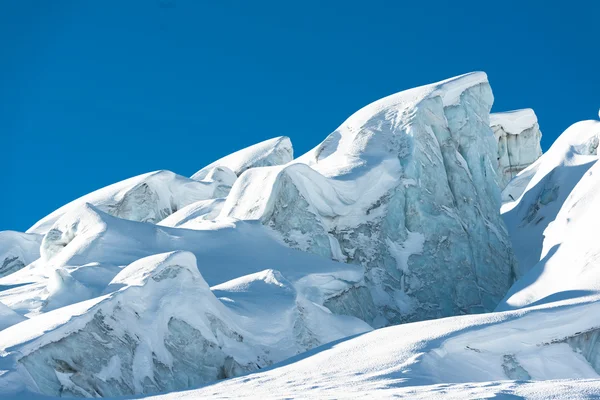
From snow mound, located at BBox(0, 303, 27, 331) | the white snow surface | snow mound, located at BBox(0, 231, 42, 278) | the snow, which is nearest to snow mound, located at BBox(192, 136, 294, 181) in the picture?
snow mound, located at BBox(0, 231, 42, 278)

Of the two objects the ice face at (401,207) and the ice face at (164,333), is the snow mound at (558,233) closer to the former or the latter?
the ice face at (401,207)

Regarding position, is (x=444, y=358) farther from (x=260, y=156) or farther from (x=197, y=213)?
(x=260, y=156)

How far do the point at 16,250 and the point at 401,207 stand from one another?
1703cm

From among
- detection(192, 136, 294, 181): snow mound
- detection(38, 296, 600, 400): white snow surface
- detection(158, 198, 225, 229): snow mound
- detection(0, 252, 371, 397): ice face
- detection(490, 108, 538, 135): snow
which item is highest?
detection(192, 136, 294, 181): snow mound

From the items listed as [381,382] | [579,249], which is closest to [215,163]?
[579,249]

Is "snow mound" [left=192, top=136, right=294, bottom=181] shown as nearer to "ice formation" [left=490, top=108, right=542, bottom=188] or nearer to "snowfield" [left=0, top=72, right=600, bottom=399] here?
"snowfield" [left=0, top=72, right=600, bottom=399]

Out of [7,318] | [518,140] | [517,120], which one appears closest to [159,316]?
[7,318]

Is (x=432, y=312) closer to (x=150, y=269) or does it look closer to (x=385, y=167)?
(x=385, y=167)

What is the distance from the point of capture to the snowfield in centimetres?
1310

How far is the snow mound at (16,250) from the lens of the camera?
3569 centimetres

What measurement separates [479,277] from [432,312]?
2.54m

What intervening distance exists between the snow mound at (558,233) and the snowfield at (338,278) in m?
0.08

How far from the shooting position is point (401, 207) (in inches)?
1128

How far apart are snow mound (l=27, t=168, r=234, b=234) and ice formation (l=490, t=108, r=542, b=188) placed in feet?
61.1
